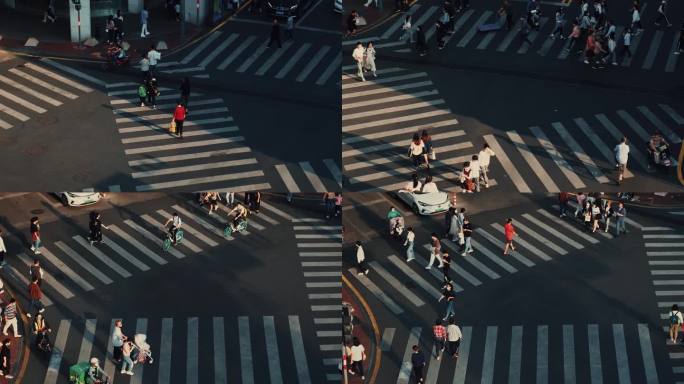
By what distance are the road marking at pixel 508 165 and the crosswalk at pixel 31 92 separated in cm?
2113

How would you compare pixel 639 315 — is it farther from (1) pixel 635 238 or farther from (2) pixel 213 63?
(2) pixel 213 63

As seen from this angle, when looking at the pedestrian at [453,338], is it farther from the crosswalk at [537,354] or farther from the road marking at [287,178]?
the road marking at [287,178]

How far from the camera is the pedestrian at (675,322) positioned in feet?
182

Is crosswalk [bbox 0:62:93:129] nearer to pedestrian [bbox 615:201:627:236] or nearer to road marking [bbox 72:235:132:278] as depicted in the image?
road marking [bbox 72:235:132:278]

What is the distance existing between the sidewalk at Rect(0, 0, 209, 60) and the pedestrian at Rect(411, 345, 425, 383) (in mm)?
30886

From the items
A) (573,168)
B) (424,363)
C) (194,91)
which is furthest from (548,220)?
(194,91)

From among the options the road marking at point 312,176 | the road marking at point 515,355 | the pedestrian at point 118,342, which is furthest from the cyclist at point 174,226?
the road marking at point 515,355

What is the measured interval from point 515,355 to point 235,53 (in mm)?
30042

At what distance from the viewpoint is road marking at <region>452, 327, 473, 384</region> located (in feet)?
177

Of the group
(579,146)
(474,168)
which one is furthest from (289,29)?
(579,146)

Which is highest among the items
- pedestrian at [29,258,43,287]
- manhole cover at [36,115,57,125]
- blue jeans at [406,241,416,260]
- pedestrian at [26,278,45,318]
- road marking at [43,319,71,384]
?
manhole cover at [36,115,57,125]

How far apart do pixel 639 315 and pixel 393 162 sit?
14.9 m

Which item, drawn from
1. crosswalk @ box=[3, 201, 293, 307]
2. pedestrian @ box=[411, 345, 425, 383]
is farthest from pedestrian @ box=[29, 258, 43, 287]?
pedestrian @ box=[411, 345, 425, 383]

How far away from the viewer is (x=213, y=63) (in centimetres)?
7694
